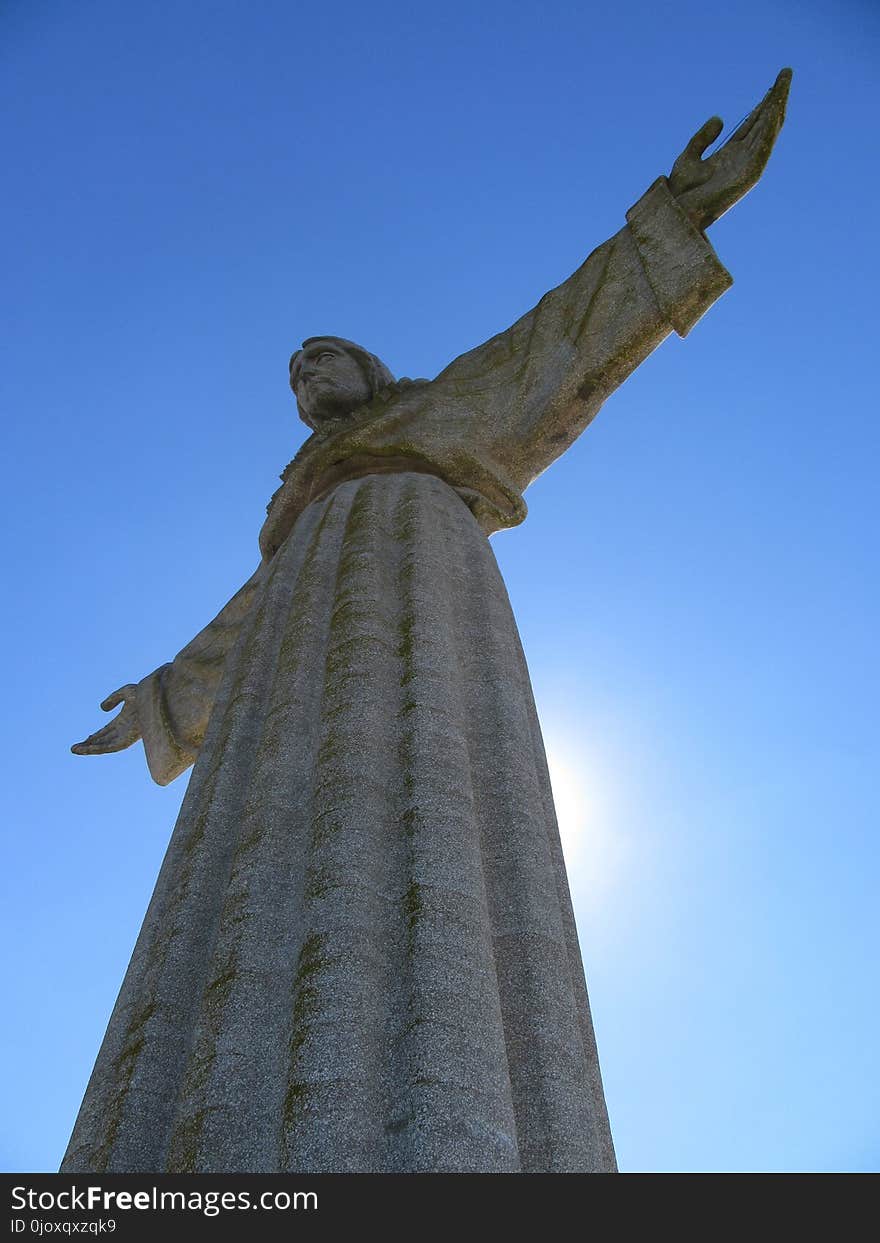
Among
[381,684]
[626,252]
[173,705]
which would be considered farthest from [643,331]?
[173,705]

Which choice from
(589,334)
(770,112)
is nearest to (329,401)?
(589,334)

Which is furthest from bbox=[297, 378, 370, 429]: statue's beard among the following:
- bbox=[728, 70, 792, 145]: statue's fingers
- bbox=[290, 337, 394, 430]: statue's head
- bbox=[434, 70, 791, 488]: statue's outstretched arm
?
bbox=[728, 70, 792, 145]: statue's fingers

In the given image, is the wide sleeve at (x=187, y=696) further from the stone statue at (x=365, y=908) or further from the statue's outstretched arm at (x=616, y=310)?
the statue's outstretched arm at (x=616, y=310)

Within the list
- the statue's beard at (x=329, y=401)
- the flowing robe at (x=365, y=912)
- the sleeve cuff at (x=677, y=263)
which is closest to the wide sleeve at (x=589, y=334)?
the sleeve cuff at (x=677, y=263)

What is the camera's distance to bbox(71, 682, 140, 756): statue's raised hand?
6.93 meters

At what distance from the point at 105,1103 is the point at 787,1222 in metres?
1.69

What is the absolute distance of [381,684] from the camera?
358 centimetres

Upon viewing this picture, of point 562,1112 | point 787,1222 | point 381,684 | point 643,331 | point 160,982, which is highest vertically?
point 643,331

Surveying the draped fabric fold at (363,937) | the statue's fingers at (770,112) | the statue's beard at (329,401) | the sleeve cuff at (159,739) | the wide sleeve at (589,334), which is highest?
the statue's beard at (329,401)

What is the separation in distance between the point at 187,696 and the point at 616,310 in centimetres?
345

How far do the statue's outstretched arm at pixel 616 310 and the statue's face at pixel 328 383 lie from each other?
32.7 inches

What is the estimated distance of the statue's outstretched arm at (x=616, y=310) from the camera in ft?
18.8

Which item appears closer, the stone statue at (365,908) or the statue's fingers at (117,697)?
the stone statue at (365,908)

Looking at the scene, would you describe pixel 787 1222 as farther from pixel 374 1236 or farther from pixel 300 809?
pixel 300 809
